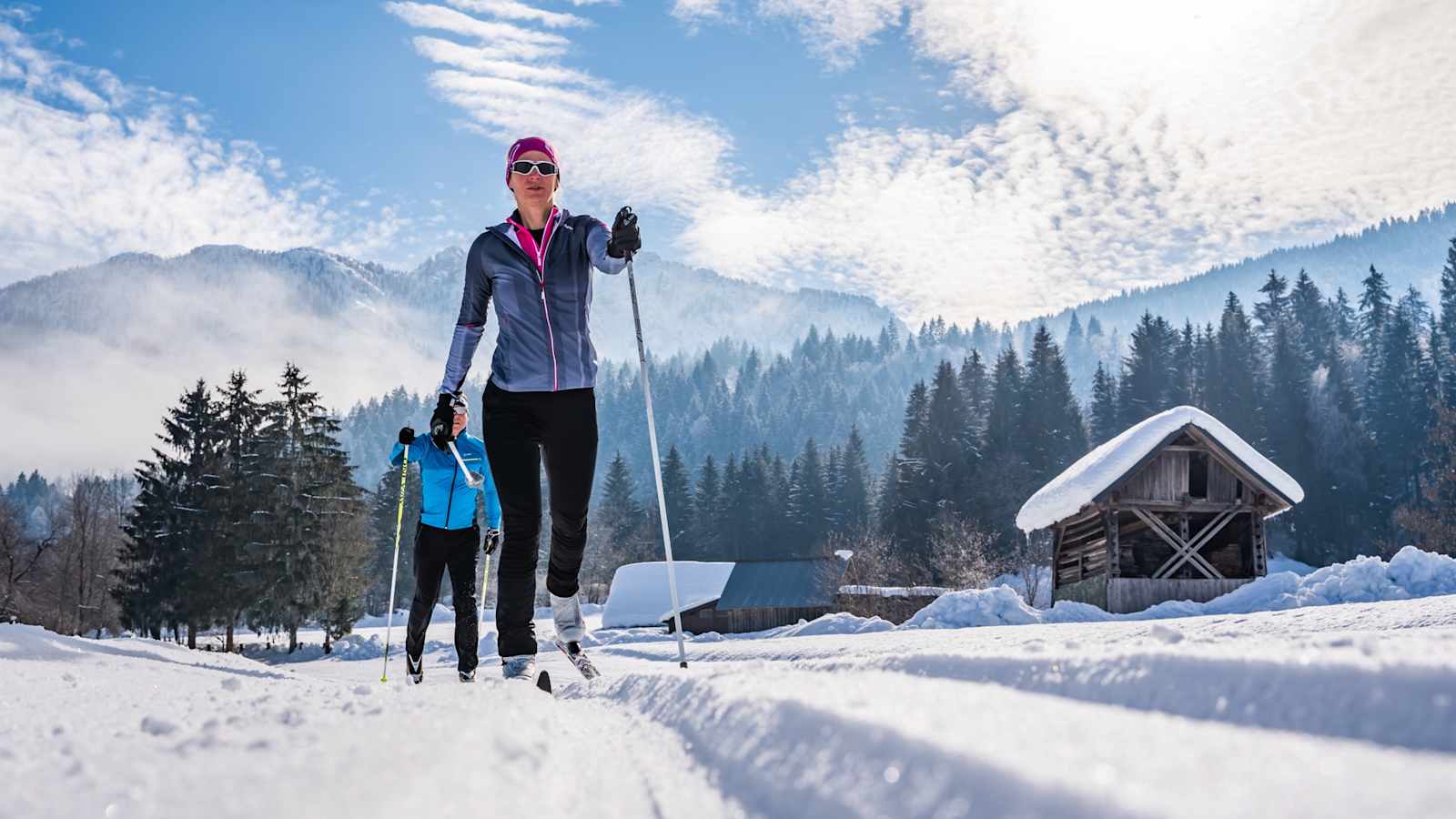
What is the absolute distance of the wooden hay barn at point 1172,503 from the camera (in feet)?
67.7

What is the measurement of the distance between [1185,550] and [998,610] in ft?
34.4

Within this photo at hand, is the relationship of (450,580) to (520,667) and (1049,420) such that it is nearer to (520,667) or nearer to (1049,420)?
(520,667)

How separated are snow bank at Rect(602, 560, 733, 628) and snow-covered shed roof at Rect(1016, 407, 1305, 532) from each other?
23.2 meters

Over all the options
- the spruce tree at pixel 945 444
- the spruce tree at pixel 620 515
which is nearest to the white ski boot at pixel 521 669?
the spruce tree at pixel 945 444

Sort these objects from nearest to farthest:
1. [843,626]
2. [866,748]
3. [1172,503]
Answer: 1. [866,748]
2. [843,626]
3. [1172,503]

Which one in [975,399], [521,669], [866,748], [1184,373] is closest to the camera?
[866,748]

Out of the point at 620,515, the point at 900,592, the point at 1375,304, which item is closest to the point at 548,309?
the point at 900,592

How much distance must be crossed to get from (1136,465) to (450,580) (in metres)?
17.6

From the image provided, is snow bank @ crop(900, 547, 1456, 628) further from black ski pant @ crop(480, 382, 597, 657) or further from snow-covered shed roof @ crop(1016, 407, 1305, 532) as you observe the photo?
snow-covered shed roof @ crop(1016, 407, 1305, 532)

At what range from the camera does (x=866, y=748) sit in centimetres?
122

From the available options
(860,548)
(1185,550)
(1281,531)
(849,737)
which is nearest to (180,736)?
(849,737)

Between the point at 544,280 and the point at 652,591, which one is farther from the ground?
the point at 544,280

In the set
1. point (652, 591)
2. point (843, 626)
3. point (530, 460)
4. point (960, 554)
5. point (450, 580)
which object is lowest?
point (652, 591)

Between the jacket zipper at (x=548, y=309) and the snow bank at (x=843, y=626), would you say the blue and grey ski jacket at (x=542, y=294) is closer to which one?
the jacket zipper at (x=548, y=309)
